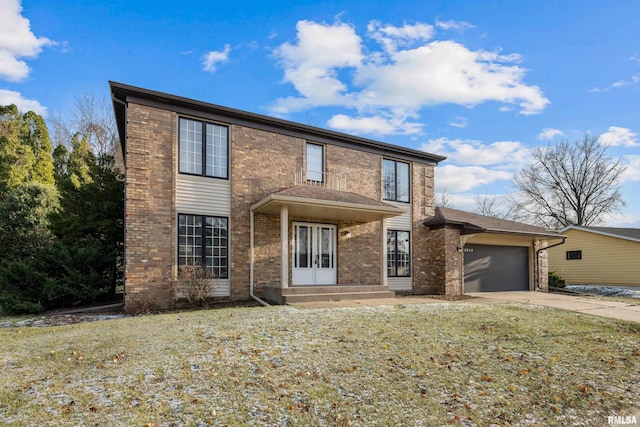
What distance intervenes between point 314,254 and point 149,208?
5.17m

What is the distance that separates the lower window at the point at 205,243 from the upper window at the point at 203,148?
136 cm

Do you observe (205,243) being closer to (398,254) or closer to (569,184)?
(398,254)

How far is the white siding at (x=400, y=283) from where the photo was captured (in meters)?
13.8

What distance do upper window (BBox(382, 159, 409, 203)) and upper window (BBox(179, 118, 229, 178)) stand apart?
6181 mm

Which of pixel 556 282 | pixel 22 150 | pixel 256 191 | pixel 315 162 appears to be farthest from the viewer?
pixel 22 150

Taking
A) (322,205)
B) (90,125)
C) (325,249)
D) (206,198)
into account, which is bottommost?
(325,249)

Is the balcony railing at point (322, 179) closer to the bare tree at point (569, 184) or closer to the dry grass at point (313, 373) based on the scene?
the dry grass at point (313, 373)

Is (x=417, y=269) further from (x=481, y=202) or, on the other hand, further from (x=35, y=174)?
(x=481, y=202)

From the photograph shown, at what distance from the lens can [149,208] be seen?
32.0 feet

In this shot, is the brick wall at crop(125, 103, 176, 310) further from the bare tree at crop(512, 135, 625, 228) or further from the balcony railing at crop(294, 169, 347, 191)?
the bare tree at crop(512, 135, 625, 228)

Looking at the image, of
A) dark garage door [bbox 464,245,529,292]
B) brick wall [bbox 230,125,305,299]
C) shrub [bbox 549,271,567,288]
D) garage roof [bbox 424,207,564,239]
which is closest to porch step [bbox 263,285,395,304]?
brick wall [bbox 230,125,305,299]

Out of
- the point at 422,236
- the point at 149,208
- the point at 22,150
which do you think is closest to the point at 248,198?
the point at 149,208

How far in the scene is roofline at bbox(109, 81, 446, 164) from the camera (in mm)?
9664

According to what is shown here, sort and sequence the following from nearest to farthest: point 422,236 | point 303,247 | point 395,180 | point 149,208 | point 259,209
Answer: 1. point 149,208
2. point 259,209
3. point 303,247
4. point 395,180
5. point 422,236
